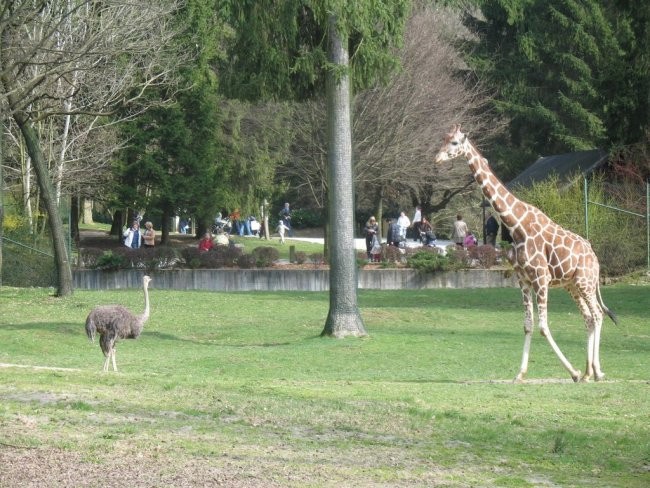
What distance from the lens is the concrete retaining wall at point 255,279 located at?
3912cm

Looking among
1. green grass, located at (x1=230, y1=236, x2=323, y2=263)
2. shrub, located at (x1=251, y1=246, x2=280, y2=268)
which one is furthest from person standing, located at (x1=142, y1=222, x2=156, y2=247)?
green grass, located at (x1=230, y1=236, x2=323, y2=263)

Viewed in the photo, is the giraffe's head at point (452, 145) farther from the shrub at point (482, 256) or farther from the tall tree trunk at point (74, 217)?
the tall tree trunk at point (74, 217)

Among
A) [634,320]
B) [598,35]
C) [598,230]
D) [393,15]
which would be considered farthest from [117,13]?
[598,35]

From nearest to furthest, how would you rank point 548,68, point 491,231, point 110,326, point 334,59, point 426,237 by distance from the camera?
point 110,326 → point 334,59 → point 491,231 → point 426,237 → point 548,68

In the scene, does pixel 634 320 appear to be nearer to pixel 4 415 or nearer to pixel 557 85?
pixel 4 415

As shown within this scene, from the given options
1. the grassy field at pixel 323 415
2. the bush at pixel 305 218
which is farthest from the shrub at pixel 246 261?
the bush at pixel 305 218

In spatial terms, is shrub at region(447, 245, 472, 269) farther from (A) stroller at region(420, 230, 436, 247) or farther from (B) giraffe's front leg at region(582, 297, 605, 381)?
(B) giraffe's front leg at region(582, 297, 605, 381)

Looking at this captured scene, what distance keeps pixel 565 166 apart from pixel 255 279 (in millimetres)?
18648

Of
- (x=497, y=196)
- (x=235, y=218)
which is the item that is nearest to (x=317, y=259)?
(x=235, y=218)

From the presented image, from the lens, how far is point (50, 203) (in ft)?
98.0

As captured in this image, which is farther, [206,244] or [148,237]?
[148,237]

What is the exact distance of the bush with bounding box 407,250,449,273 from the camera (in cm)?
3938

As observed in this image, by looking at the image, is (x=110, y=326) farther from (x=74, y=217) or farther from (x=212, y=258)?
(x=74, y=217)

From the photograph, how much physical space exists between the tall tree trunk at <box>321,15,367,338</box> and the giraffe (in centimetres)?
616
